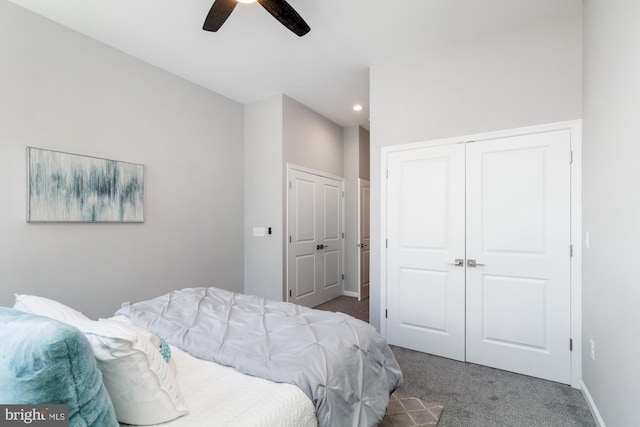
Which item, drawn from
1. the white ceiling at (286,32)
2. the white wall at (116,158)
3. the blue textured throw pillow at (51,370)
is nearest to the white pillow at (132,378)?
the blue textured throw pillow at (51,370)

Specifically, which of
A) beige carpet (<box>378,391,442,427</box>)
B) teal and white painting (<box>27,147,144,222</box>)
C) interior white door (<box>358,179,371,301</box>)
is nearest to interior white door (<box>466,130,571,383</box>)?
beige carpet (<box>378,391,442,427</box>)

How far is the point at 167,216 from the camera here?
3.47m

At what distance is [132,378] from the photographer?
105 cm

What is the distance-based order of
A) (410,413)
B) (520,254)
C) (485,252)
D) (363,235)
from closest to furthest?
(410,413) → (520,254) → (485,252) → (363,235)

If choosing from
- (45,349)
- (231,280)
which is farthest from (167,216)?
(45,349)

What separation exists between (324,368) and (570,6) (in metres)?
3.19

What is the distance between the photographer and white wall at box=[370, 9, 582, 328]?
2469 mm

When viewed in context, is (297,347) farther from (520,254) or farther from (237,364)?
(520,254)

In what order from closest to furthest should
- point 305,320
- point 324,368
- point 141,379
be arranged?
point 141,379, point 324,368, point 305,320

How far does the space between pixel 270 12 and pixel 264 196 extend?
8.06ft

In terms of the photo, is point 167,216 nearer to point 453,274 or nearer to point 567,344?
point 453,274

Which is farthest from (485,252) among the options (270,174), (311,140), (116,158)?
(116,158)

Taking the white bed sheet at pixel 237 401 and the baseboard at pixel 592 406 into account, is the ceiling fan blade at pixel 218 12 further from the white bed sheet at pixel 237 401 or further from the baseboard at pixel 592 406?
the baseboard at pixel 592 406

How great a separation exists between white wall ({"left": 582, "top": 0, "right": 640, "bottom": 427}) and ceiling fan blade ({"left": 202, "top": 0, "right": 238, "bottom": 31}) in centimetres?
221
